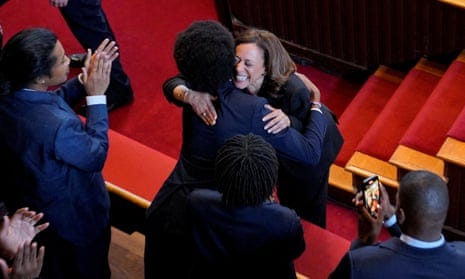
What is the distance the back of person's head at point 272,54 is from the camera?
2098 millimetres

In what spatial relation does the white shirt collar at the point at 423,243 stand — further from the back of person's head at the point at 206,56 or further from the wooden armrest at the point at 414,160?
the wooden armrest at the point at 414,160

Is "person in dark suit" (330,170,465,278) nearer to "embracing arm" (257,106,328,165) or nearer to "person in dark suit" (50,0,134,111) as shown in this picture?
"embracing arm" (257,106,328,165)

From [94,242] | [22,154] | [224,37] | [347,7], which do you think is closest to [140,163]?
[94,242]

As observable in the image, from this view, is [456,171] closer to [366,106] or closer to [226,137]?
[366,106]

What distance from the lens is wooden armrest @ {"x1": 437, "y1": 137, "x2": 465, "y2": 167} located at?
106 inches

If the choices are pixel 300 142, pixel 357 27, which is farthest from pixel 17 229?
pixel 357 27

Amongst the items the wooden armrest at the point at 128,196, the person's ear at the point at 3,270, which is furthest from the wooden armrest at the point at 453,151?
the person's ear at the point at 3,270

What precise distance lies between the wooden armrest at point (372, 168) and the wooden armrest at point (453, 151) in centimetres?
29

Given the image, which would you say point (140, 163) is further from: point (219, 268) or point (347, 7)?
point (347, 7)

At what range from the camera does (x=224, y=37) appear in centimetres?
180

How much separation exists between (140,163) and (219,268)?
2.67 feet

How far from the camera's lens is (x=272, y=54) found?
6.89ft

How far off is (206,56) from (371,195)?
0.50m

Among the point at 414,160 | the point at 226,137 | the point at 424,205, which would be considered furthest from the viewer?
the point at 414,160
